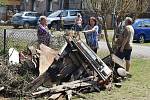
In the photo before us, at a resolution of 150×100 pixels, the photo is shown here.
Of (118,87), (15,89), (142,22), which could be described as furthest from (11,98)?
(142,22)

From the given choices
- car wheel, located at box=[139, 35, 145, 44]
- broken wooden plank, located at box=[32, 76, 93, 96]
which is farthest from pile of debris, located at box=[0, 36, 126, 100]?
car wheel, located at box=[139, 35, 145, 44]

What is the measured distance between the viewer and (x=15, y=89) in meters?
9.55

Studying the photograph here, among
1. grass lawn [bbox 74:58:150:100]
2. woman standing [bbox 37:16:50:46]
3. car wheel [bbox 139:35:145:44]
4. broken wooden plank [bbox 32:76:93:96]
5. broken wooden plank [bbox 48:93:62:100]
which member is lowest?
car wheel [bbox 139:35:145:44]

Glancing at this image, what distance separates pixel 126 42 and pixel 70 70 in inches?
106

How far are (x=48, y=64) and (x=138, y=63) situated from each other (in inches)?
251

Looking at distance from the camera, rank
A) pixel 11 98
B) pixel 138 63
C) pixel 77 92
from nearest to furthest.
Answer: pixel 11 98 → pixel 77 92 → pixel 138 63

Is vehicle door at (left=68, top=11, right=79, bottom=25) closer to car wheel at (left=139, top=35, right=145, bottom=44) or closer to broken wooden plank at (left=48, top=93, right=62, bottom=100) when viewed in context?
car wheel at (left=139, top=35, right=145, bottom=44)

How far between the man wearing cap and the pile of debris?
1.82 meters

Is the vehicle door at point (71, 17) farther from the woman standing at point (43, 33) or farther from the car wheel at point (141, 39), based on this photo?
the woman standing at point (43, 33)

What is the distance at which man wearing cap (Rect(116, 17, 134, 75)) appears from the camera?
1245 centimetres

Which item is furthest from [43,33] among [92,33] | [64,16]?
[64,16]

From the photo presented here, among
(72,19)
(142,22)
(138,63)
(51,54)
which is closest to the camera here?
(51,54)

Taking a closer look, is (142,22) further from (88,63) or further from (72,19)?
(88,63)

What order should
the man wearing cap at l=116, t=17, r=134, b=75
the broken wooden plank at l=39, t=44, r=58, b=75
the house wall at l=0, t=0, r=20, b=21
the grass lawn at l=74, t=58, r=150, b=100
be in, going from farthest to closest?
Result: the house wall at l=0, t=0, r=20, b=21, the man wearing cap at l=116, t=17, r=134, b=75, the broken wooden plank at l=39, t=44, r=58, b=75, the grass lawn at l=74, t=58, r=150, b=100
